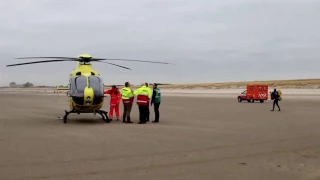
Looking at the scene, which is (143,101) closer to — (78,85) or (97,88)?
(97,88)

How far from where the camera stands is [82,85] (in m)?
15.6

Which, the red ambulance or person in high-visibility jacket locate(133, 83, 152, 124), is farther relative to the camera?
the red ambulance

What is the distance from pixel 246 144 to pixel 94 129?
5.62m

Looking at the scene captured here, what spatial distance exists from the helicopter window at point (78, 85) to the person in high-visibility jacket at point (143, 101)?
223cm

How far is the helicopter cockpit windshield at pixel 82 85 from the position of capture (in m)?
15.5

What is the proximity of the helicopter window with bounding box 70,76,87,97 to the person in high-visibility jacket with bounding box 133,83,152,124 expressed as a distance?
223 centimetres

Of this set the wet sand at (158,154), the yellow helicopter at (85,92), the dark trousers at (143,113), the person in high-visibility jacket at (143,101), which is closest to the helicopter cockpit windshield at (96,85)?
the yellow helicopter at (85,92)

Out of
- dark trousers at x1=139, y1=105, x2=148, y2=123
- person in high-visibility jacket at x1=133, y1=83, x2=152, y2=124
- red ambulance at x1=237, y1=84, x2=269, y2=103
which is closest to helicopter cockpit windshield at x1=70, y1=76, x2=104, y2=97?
person in high-visibility jacket at x1=133, y1=83, x2=152, y2=124

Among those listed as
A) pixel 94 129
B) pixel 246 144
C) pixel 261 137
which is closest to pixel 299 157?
pixel 246 144

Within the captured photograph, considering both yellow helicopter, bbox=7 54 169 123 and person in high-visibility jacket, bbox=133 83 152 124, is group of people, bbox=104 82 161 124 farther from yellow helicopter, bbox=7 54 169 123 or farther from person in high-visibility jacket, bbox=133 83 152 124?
yellow helicopter, bbox=7 54 169 123

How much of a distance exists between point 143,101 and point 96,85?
2059mm

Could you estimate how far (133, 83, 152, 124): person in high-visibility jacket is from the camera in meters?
15.8


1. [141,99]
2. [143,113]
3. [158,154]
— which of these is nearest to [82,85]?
[141,99]

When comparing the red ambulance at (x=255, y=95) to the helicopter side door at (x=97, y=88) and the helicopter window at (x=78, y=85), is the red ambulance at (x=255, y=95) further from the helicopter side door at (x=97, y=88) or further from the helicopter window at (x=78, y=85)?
the helicopter window at (x=78, y=85)
